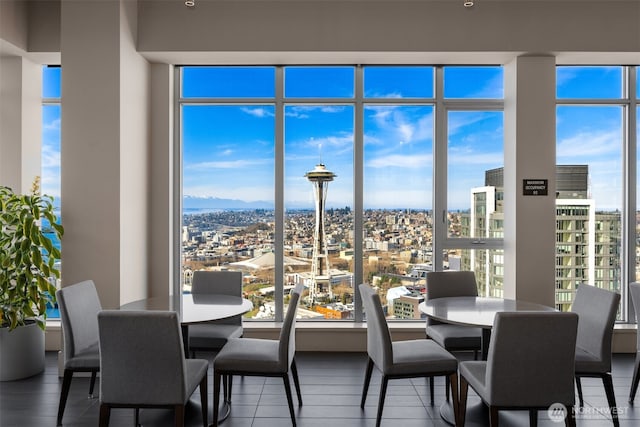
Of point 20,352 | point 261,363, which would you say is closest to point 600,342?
point 261,363

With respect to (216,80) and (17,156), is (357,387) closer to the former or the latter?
(216,80)

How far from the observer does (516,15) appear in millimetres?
4434

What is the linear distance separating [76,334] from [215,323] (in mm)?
1191

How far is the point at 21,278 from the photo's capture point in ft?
12.5

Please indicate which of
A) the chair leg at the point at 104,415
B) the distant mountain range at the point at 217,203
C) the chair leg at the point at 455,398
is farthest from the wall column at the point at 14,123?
the chair leg at the point at 455,398

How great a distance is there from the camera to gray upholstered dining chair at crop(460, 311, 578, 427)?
2406 mm

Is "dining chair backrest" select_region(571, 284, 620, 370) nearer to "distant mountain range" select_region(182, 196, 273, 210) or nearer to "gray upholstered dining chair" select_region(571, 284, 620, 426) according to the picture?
"gray upholstered dining chair" select_region(571, 284, 620, 426)

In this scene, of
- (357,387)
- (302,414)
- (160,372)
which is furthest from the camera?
(357,387)

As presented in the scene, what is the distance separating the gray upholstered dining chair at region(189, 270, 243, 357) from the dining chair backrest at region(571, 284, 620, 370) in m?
2.64

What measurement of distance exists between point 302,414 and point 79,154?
295 centimetres

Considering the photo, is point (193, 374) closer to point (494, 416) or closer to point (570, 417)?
point (494, 416)

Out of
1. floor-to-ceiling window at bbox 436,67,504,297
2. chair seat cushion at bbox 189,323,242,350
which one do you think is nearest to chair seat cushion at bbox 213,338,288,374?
chair seat cushion at bbox 189,323,242,350

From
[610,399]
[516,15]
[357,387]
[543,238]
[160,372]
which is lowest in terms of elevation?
[357,387]

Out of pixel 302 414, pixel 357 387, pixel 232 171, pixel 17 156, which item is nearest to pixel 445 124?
pixel 232 171
